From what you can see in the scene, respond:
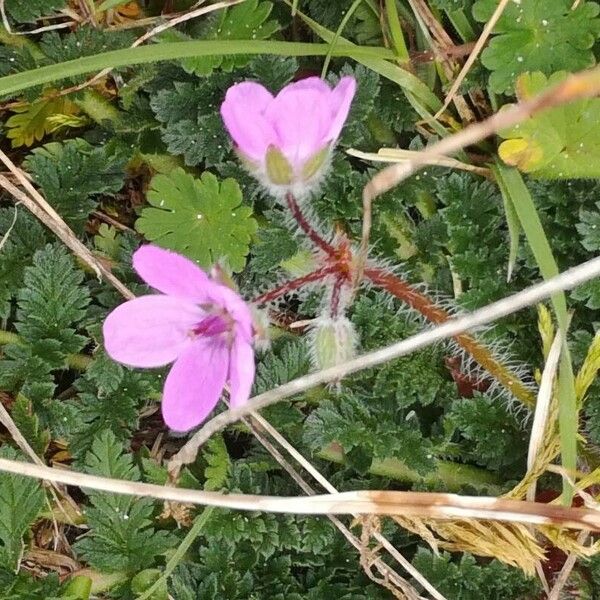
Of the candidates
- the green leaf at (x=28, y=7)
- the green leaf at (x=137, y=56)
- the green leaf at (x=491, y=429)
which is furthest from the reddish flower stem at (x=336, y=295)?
the green leaf at (x=28, y=7)

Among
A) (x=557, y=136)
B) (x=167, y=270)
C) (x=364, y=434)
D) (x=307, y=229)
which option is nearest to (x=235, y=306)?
(x=167, y=270)

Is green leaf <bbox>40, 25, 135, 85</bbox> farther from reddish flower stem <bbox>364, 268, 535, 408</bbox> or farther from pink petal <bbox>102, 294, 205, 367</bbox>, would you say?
reddish flower stem <bbox>364, 268, 535, 408</bbox>

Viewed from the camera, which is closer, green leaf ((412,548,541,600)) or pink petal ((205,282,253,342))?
pink petal ((205,282,253,342))

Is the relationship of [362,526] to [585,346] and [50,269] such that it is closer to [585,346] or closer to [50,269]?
[585,346]

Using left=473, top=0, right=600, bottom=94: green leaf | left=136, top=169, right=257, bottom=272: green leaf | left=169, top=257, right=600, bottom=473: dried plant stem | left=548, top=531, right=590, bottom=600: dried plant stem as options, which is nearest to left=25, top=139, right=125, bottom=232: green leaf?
left=136, top=169, right=257, bottom=272: green leaf

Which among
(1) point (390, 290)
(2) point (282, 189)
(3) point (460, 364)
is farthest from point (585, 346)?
(2) point (282, 189)

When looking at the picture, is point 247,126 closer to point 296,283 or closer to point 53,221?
point 296,283
